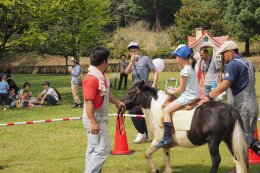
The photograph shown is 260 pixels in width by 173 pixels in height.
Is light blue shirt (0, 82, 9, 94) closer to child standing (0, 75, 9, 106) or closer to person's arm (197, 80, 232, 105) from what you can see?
child standing (0, 75, 9, 106)

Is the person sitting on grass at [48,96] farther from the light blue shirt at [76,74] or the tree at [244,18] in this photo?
the tree at [244,18]

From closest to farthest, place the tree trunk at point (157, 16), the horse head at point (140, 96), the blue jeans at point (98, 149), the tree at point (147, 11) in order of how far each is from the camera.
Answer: the blue jeans at point (98, 149), the horse head at point (140, 96), the tree trunk at point (157, 16), the tree at point (147, 11)

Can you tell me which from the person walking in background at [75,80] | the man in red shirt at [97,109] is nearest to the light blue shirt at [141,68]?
the man in red shirt at [97,109]

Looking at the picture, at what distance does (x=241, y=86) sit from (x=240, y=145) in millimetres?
1001

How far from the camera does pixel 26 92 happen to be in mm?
19062

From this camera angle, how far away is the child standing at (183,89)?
6.96 meters

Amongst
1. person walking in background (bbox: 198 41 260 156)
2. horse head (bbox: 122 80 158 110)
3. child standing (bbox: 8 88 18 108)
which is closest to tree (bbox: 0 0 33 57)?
child standing (bbox: 8 88 18 108)

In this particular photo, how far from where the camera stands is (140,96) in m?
7.90

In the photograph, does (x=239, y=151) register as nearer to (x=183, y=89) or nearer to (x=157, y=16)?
(x=183, y=89)

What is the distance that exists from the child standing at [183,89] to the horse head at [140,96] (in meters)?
0.63

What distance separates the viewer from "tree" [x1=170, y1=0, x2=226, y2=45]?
51219 millimetres

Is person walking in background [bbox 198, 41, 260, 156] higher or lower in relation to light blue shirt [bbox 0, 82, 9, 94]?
higher

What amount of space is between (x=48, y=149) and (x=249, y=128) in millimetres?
4951

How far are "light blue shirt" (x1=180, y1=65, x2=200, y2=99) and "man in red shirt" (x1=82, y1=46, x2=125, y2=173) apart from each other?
1.33 meters
